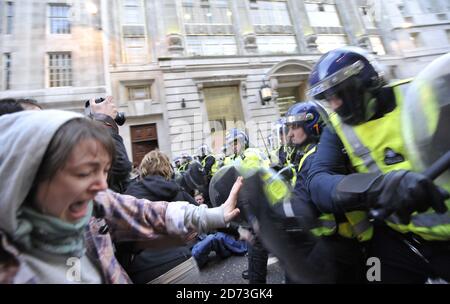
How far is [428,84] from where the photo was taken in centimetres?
83

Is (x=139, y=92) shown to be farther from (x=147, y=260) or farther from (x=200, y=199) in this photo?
(x=147, y=260)

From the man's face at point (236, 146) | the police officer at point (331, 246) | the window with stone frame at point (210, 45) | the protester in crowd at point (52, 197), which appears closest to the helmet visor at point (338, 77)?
the police officer at point (331, 246)

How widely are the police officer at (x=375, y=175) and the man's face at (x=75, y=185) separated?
0.99 metres

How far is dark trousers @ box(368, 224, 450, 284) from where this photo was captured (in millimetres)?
961

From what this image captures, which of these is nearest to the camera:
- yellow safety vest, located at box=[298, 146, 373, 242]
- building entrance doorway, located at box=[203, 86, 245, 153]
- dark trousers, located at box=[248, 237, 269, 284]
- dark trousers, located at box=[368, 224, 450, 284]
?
dark trousers, located at box=[368, 224, 450, 284]

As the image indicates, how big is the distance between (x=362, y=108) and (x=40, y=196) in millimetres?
1435

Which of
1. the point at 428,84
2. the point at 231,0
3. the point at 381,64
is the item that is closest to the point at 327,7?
the point at 231,0

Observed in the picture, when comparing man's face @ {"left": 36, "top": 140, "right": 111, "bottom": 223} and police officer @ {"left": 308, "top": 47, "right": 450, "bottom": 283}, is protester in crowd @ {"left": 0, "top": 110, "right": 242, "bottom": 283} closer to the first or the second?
man's face @ {"left": 36, "top": 140, "right": 111, "bottom": 223}

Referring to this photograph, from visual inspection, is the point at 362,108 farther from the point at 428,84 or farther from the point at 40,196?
the point at 40,196

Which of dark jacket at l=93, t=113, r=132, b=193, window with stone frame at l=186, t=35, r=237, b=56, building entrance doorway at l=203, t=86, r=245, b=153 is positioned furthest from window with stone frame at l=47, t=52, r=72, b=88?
dark jacket at l=93, t=113, r=132, b=193

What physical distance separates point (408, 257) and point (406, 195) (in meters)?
0.53

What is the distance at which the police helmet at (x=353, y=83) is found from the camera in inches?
45.7

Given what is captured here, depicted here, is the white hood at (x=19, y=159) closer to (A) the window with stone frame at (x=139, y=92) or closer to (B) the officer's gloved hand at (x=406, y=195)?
(B) the officer's gloved hand at (x=406, y=195)

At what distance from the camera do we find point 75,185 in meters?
0.71
